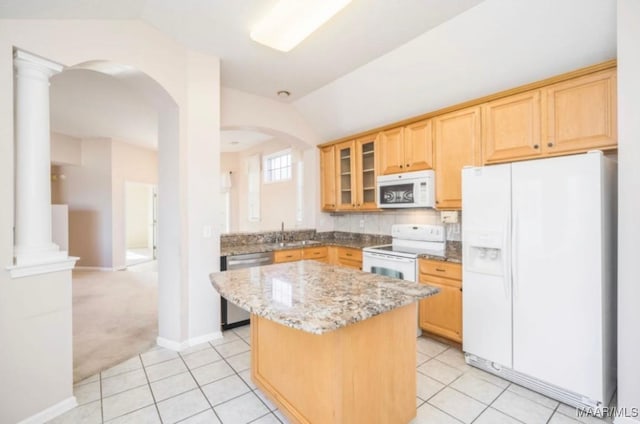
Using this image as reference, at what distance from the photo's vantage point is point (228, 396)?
7.02 feet

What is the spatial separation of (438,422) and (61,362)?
2.55 meters

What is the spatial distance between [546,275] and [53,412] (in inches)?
138

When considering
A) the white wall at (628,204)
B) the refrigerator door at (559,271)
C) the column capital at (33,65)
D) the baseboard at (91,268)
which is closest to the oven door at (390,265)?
the refrigerator door at (559,271)

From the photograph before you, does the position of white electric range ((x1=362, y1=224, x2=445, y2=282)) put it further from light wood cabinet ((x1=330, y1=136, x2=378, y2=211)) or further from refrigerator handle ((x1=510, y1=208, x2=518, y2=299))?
refrigerator handle ((x1=510, y1=208, x2=518, y2=299))

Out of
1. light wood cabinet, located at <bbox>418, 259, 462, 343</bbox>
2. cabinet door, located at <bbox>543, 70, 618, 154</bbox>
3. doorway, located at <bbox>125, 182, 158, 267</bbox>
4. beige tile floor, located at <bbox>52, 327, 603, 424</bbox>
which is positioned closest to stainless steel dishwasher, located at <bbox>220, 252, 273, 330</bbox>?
beige tile floor, located at <bbox>52, 327, 603, 424</bbox>

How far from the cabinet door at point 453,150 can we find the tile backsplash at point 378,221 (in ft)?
1.38

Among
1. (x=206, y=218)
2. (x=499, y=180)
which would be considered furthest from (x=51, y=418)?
(x=499, y=180)

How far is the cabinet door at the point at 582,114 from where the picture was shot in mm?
2123

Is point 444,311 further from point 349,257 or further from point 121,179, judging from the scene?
point 121,179

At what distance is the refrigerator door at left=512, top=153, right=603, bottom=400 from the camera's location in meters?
1.88

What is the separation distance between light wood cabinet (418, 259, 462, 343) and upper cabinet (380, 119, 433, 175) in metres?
1.16

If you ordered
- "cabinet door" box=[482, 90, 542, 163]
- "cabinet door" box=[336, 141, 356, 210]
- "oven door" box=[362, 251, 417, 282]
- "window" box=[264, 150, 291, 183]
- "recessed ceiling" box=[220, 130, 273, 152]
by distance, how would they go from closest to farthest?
"cabinet door" box=[482, 90, 542, 163]
"oven door" box=[362, 251, 417, 282]
"cabinet door" box=[336, 141, 356, 210]
"recessed ceiling" box=[220, 130, 273, 152]
"window" box=[264, 150, 291, 183]

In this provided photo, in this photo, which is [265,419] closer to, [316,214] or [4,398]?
[4,398]

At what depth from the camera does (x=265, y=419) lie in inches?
74.6
